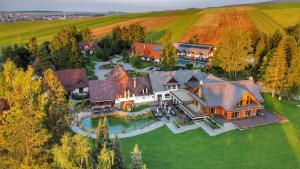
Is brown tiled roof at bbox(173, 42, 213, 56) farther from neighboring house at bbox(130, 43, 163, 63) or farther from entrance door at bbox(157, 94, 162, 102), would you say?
entrance door at bbox(157, 94, 162, 102)

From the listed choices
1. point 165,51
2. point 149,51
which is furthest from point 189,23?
point 165,51

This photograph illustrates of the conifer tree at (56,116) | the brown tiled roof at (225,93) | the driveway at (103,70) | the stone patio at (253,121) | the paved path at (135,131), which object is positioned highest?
the conifer tree at (56,116)

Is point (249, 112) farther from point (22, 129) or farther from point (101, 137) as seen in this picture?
point (22, 129)

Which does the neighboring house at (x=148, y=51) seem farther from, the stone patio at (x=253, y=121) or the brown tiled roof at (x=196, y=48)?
the stone patio at (x=253, y=121)

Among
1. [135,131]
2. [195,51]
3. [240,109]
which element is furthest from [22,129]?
[195,51]

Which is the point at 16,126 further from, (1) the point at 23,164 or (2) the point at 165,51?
(2) the point at 165,51

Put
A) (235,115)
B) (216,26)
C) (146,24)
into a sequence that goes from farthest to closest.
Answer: (146,24)
(216,26)
(235,115)

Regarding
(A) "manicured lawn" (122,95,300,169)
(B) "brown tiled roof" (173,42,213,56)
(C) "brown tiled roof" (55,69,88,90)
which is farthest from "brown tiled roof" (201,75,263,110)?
(B) "brown tiled roof" (173,42,213,56)

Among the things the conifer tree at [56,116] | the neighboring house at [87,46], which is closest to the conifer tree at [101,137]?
the conifer tree at [56,116]
